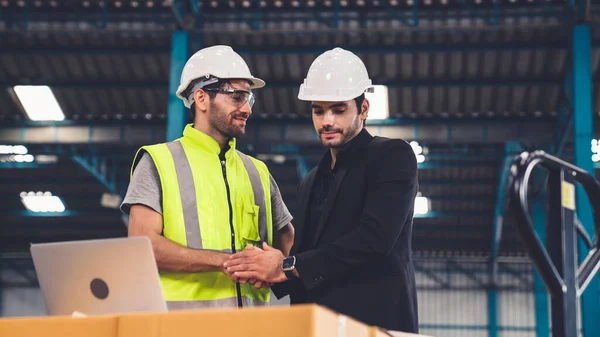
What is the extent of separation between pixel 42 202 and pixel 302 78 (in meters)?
9.78

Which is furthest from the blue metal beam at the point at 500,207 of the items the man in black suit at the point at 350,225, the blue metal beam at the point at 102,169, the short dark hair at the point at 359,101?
the man in black suit at the point at 350,225

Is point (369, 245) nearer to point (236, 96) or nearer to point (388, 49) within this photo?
point (236, 96)

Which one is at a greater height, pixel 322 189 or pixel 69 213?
pixel 69 213

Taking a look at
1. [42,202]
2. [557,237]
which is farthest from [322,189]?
[42,202]

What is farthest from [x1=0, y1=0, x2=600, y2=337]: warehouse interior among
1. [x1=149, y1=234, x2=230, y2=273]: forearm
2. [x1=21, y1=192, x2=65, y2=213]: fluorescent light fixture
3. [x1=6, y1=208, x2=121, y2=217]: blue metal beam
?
[x1=149, y1=234, x2=230, y2=273]: forearm

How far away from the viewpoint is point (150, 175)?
430 centimetres

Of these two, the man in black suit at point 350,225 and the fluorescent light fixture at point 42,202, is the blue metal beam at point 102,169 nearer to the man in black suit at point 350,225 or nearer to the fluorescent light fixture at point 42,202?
the fluorescent light fixture at point 42,202

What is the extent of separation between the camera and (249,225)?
4496 mm

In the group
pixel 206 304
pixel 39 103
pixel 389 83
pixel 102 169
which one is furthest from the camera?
pixel 102 169

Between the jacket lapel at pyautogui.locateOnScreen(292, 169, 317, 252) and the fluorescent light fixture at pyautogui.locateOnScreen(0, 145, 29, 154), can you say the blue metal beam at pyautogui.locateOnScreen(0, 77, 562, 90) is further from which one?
the jacket lapel at pyautogui.locateOnScreen(292, 169, 317, 252)

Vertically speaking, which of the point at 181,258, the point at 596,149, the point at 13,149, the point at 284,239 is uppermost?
the point at 13,149

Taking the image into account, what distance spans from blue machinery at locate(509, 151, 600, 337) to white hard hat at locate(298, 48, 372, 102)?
132cm

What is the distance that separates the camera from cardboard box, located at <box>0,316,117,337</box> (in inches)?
101

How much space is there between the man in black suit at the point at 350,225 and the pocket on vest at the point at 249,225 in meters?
0.29
